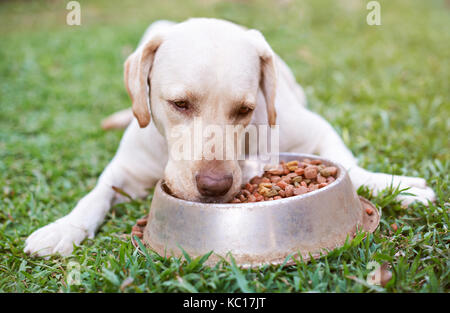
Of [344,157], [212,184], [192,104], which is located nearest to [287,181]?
[212,184]

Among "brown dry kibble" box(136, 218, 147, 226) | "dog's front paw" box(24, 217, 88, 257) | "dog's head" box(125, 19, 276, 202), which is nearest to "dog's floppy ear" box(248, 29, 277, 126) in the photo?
"dog's head" box(125, 19, 276, 202)

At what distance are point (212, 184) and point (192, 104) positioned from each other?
0.50 metres

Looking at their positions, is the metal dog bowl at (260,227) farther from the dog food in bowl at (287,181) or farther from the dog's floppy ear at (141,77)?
the dog's floppy ear at (141,77)

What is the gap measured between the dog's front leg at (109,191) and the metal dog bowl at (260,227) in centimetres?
72

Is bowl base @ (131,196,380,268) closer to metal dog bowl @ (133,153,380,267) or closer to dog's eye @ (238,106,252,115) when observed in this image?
metal dog bowl @ (133,153,380,267)

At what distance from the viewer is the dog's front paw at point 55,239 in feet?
7.89

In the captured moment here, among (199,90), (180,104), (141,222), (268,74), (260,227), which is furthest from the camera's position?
(268,74)

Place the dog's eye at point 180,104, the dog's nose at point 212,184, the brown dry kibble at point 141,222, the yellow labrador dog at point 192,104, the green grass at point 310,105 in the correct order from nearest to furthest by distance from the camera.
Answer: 1. the green grass at point 310,105
2. the dog's nose at point 212,184
3. the yellow labrador dog at point 192,104
4. the dog's eye at point 180,104
5. the brown dry kibble at point 141,222

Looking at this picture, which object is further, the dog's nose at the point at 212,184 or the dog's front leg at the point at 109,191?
the dog's front leg at the point at 109,191

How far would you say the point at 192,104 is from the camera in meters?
2.35

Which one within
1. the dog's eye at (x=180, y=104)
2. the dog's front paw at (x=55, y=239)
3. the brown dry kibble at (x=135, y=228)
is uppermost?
the dog's eye at (x=180, y=104)

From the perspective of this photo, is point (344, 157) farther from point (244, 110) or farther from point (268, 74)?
point (244, 110)

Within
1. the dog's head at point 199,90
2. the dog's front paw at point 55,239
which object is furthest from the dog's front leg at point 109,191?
the dog's head at point 199,90

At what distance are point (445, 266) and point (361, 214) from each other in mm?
468
